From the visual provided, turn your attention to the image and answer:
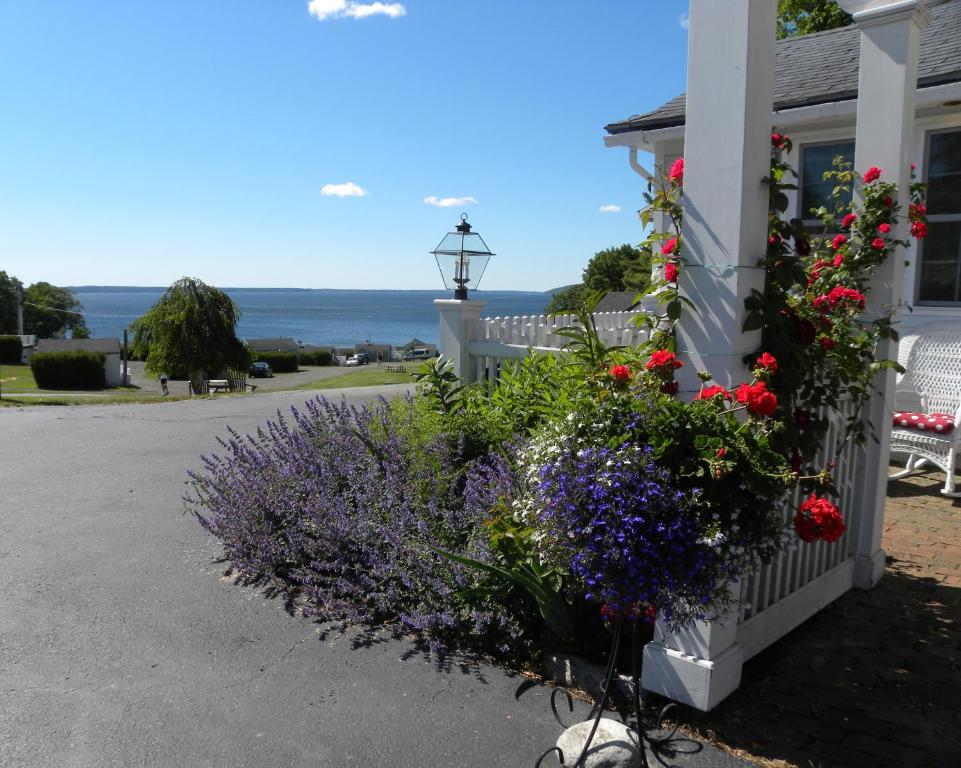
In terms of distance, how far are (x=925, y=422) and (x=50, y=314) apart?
10789 cm

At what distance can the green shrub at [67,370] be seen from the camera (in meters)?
42.0

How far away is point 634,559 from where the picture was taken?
6.88ft

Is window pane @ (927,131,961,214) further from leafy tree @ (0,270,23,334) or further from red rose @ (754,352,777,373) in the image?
leafy tree @ (0,270,23,334)

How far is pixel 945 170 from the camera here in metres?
7.04

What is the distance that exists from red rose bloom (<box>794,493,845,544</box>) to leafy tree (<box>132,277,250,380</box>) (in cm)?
3848

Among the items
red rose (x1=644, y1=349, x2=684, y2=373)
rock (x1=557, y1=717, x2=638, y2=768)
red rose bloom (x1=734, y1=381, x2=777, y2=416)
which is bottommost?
rock (x1=557, y1=717, x2=638, y2=768)

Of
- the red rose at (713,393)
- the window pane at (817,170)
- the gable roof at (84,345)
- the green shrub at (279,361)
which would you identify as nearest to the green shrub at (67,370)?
the gable roof at (84,345)

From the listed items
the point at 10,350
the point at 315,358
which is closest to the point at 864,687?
the point at 10,350

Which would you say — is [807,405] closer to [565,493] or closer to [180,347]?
[565,493]

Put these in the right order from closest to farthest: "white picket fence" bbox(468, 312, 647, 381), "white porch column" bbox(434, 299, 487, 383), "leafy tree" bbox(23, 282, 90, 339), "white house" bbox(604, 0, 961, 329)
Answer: "white picket fence" bbox(468, 312, 647, 381) → "white porch column" bbox(434, 299, 487, 383) → "white house" bbox(604, 0, 961, 329) → "leafy tree" bbox(23, 282, 90, 339)

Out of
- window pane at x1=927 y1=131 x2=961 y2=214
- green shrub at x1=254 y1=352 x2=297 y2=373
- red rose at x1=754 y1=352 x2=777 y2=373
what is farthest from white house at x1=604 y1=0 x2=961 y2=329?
green shrub at x1=254 y1=352 x2=297 y2=373

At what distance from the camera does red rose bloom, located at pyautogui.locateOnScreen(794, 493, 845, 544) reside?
91.8 inches

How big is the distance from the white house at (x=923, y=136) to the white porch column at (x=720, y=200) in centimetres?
439

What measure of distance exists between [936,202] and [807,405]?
5.49 metres
